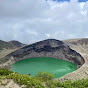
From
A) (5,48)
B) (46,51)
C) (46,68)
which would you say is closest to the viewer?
(46,68)

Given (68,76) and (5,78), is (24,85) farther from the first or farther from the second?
(68,76)

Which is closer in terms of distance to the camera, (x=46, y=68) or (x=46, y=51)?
(x=46, y=68)

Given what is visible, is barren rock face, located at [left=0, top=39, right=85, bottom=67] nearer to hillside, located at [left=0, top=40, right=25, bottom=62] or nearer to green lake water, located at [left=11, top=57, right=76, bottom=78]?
hillside, located at [left=0, top=40, right=25, bottom=62]

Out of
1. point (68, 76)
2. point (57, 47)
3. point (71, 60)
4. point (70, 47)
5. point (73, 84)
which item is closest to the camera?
point (73, 84)

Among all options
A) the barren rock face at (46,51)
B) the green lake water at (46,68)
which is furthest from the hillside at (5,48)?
the green lake water at (46,68)

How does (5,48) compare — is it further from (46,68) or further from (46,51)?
(46,68)

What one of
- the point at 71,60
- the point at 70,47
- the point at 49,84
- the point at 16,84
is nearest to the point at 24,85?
the point at 16,84

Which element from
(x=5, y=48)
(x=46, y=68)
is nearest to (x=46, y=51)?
(x=46, y=68)

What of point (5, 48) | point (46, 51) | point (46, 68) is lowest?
point (5, 48)
